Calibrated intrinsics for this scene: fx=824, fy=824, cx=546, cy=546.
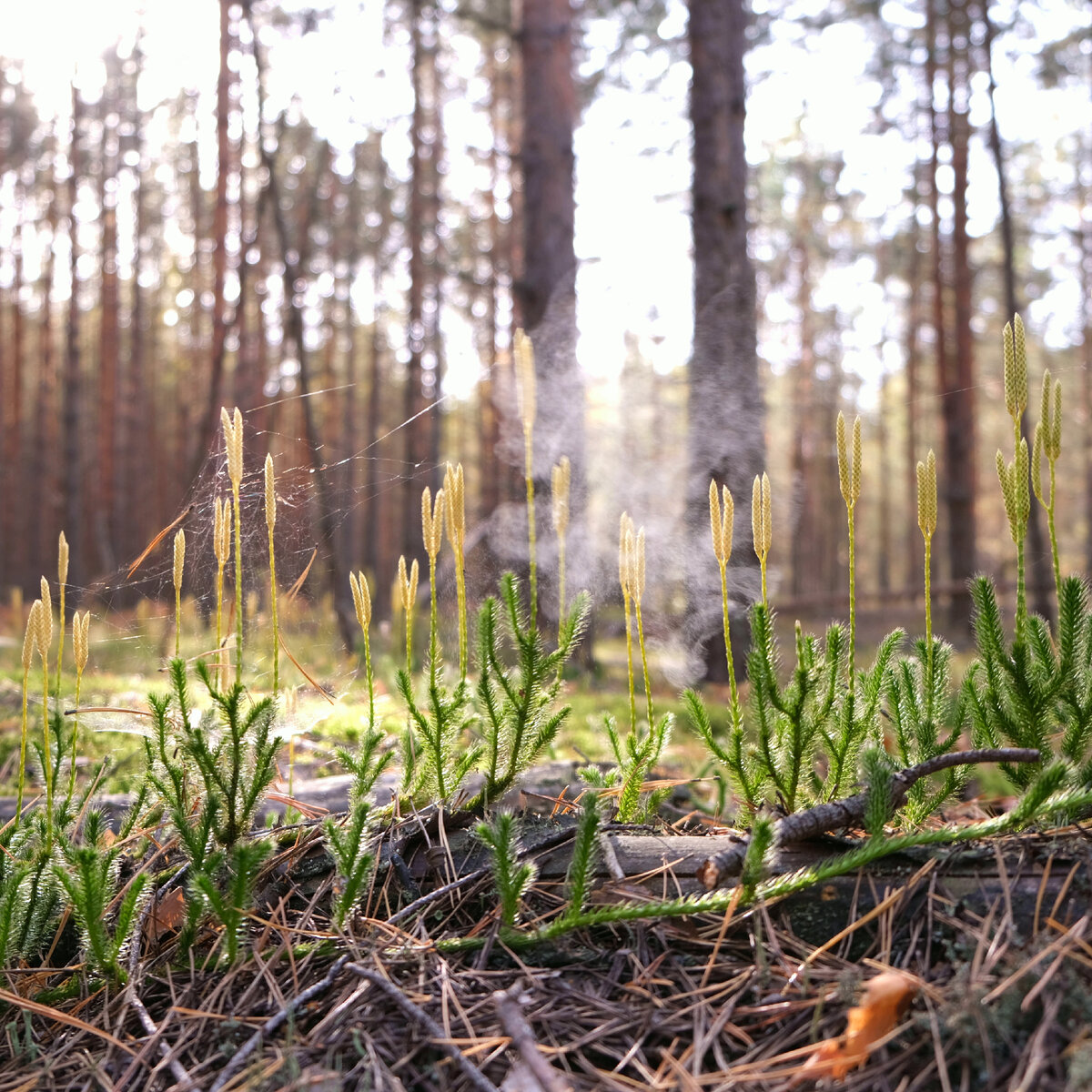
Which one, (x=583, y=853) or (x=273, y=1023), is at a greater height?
(x=583, y=853)

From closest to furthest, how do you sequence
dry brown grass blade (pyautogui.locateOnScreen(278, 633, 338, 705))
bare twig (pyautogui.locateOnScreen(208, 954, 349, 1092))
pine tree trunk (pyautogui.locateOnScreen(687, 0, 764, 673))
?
bare twig (pyautogui.locateOnScreen(208, 954, 349, 1092))
dry brown grass blade (pyautogui.locateOnScreen(278, 633, 338, 705))
pine tree trunk (pyautogui.locateOnScreen(687, 0, 764, 673))

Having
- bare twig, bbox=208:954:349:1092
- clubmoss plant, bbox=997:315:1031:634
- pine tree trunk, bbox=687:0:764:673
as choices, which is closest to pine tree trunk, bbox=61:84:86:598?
pine tree trunk, bbox=687:0:764:673

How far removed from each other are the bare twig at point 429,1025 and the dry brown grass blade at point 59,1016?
0.28 meters

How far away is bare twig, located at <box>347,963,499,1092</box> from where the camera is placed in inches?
44.4

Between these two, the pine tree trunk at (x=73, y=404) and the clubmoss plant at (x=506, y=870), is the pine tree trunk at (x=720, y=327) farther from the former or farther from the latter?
the pine tree trunk at (x=73, y=404)

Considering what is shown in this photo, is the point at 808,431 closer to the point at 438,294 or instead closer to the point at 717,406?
the point at 438,294

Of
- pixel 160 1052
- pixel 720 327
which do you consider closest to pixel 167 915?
pixel 160 1052

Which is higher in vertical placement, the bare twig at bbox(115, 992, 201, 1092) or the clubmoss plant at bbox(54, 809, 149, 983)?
the clubmoss plant at bbox(54, 809, 149, 983)

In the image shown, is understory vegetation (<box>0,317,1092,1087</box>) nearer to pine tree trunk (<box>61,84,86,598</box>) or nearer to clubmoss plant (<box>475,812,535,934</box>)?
clubmoss plant (<box>475,812,535,934</box>)

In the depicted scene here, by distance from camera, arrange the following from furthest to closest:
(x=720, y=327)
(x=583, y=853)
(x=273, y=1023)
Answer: (x=720, y=327) < (x=583, y=853) < (x=273, y=1023)

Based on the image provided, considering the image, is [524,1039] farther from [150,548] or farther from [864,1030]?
[150,548]

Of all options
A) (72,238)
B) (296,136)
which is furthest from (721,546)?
(296,136)

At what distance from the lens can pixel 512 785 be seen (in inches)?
72.0

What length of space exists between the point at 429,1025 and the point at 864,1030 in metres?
0.62
